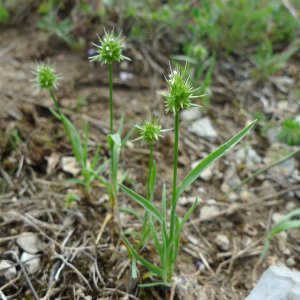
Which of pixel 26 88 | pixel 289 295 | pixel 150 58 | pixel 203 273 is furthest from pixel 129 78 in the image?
pixel 289 295

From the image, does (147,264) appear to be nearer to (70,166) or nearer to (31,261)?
(31,261)

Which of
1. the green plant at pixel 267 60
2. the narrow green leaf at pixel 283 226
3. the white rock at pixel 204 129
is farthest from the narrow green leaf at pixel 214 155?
the green plant at pixel 267 60

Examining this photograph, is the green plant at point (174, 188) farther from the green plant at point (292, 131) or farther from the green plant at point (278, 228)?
the green plant at point (292, 131)

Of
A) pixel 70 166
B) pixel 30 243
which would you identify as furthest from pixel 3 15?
pixel 30 243

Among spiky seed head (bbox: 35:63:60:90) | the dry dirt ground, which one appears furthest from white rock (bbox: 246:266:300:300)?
spiky seed head (bbox: 35:63:60:90)

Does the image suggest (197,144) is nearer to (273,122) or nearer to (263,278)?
(273,122)

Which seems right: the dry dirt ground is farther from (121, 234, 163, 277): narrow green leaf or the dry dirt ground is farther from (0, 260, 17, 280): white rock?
(121, 234, 163, 277): narrow green leaf
